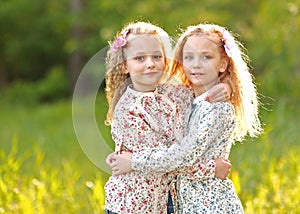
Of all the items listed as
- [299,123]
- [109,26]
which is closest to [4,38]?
[109,26]

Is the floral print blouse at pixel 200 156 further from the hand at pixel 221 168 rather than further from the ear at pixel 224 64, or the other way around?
the ear at pixel 224 64

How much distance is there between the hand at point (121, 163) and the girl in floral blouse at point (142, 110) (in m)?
0.03

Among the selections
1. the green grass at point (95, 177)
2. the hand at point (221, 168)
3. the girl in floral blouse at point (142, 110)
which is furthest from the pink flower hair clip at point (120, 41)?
the green grass at point (95, 177)

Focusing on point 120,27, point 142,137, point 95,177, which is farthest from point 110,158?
point 120,27

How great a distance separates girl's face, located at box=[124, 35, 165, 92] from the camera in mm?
3344

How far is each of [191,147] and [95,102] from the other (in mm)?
2200

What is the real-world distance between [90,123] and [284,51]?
23.6 feet

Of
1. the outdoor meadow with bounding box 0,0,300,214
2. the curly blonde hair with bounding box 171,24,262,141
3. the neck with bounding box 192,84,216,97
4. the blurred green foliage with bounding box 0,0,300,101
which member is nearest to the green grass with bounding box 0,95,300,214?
the outdoor meadow with bounding box 0,0,300,214

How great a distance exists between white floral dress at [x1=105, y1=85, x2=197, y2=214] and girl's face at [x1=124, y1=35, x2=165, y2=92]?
5 cm

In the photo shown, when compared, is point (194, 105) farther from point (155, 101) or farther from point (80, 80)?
point (80, 80)

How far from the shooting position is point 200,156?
129 inches

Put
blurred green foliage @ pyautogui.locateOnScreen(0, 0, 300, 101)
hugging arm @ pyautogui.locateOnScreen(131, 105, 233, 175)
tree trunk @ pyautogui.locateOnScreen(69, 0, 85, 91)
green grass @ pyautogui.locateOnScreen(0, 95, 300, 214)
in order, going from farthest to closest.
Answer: tree trunk @ pyautogui.locateOnScreen(69, 0, 85, 91)
blurred green foliage @ pyautogui.locateOnScreen(0, 0, 300, 101)
green grass @ pyautogui.locateOnScreen(0, 95, 300, 214)
hugging arm @ pyautogui.locateOnScreen(131, 105, 233, 175)

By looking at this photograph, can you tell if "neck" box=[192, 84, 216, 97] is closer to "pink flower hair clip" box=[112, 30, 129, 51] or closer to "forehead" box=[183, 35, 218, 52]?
"forehead" box=[183, 35, 218, 52]

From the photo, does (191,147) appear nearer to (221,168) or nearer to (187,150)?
(187,150)
